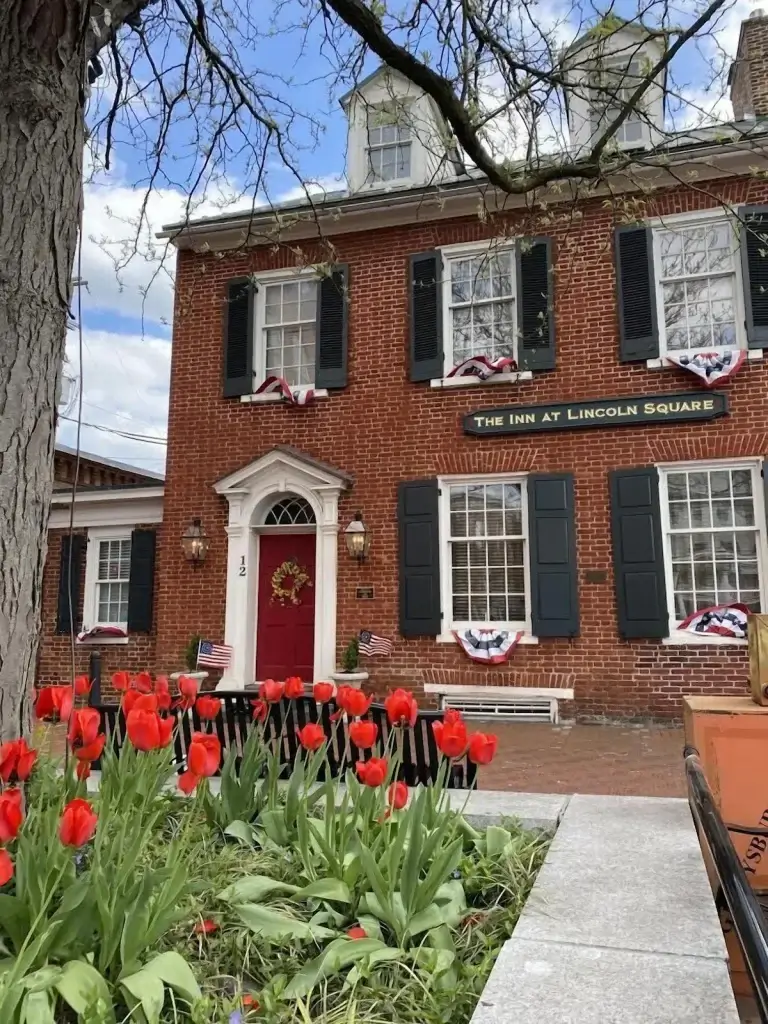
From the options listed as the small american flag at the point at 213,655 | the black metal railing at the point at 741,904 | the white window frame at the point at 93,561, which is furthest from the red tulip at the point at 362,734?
the white window frame at the point at 93,561

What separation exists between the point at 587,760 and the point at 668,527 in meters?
3.41

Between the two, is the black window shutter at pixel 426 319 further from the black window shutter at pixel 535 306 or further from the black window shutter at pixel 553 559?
the black window shutter at pixel 553 559

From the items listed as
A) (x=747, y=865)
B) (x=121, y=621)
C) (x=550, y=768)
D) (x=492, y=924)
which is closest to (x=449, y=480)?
(x=550, y=768)

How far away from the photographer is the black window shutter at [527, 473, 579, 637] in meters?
9.44

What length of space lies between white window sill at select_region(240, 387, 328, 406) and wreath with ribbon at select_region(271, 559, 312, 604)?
2.34 m

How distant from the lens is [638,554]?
9.25 m

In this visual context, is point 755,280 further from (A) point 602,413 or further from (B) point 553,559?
(B) point 553,559

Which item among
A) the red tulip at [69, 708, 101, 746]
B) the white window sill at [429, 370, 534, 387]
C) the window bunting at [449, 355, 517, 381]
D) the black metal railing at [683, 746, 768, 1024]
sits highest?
the window bunting at [449, 355, 517, 381]

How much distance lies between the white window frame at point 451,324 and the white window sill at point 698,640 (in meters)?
3.68

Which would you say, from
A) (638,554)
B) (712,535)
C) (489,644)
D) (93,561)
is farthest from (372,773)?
(93,561)

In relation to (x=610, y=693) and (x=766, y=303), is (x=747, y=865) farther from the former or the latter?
(x=766, y=303)

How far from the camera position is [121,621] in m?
11.8

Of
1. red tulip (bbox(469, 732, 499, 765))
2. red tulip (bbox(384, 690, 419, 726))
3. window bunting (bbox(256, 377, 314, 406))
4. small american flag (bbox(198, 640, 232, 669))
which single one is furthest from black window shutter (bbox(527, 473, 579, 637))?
red tulip (bbox(469, 732, 499, 765))

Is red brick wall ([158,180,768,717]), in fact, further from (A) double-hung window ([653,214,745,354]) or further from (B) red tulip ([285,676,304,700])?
(B) red tulip ([285,676,304,700])
